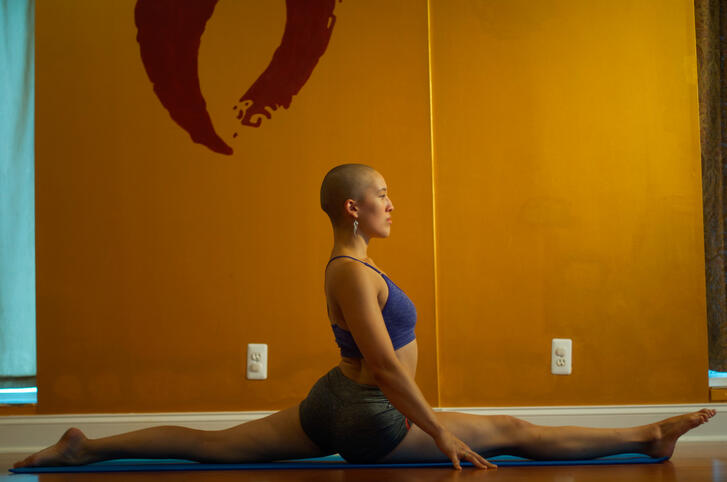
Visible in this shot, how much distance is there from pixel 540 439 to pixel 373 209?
0.79 m

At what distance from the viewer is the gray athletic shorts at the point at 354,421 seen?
173 cm

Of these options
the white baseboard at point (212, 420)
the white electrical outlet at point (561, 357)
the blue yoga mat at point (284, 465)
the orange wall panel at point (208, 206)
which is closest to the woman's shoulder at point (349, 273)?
the blue yoga mat at point (284, 465)

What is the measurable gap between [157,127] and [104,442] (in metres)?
1.41

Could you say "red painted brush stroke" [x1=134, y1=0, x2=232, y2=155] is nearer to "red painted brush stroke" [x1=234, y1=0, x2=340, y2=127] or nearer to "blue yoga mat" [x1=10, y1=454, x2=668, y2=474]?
"red painted brush stroke" [x1=234, y1=0, x2=340, y2=127]

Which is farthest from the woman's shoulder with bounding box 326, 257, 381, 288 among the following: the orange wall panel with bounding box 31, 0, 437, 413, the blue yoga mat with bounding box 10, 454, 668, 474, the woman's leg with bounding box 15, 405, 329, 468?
the orange wall panel with bounding box 31, 0, 437, 413

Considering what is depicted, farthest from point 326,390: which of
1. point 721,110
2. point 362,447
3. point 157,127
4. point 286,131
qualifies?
point 721,110

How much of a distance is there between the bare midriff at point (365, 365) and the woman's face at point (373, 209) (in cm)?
34

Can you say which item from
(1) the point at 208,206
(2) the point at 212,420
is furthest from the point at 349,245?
(2) the point at 212,420

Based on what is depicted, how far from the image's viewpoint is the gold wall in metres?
2.73

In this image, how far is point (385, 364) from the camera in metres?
1.66

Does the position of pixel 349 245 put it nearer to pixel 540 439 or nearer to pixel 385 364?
pixel 385 364

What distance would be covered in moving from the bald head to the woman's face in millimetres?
15

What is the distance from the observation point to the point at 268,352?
272cm

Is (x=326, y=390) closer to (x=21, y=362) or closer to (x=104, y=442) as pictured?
(x=104, y=442)
